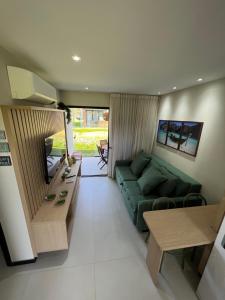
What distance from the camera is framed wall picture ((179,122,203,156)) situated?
97.3 inches

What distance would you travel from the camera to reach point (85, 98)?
12.4 ft

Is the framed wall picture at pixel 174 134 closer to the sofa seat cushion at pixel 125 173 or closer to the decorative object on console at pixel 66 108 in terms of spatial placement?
the sofa seat cushion at pixel 125 173

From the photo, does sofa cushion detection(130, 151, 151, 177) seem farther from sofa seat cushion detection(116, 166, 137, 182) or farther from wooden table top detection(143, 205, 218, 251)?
wooden table top detection(143, 205, 218, 251)

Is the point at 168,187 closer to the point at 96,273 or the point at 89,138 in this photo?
the point at 96,273

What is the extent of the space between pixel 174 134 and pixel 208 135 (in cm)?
86

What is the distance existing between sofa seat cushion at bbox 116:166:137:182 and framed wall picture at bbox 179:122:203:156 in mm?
1296

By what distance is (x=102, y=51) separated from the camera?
4.56 ft

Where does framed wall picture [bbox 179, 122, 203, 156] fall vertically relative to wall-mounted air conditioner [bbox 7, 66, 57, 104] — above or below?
below

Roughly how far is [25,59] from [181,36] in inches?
68.0

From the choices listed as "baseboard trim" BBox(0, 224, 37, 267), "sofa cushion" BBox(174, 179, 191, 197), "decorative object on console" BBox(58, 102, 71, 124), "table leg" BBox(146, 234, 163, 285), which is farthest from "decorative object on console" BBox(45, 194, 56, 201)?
"decorative object on console" BBox(58, 102, 71, 124)

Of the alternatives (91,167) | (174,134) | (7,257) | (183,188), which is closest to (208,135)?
(174,134)

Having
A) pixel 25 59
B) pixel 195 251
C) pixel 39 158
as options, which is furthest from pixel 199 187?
pixel 25 59

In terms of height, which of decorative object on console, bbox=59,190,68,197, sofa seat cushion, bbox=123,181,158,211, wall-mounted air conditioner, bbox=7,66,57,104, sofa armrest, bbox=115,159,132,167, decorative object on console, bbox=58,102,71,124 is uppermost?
wall-mounted air conditioner, bbox=7,66,57,104

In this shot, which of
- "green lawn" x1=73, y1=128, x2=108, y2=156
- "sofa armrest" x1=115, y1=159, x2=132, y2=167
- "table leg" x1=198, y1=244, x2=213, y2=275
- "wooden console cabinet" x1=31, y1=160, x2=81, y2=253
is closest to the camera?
"table leg" x1=198, y1=244, x2=213, y2=275
